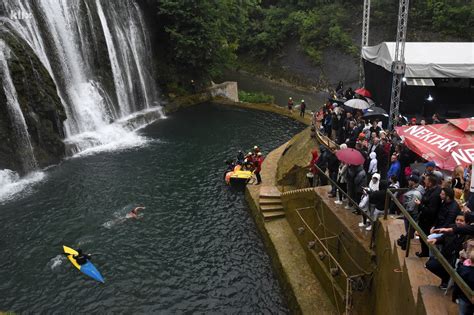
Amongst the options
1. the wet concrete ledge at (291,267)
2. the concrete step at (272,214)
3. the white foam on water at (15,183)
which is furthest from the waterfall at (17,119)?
the concrete step at (272,214)

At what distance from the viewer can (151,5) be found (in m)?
37.8

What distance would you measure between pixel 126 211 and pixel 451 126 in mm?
13120

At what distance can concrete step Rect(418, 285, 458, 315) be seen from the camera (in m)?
6.67

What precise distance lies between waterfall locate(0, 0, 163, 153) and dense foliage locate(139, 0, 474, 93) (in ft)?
10.1

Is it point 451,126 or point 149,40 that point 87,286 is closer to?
point 451,126

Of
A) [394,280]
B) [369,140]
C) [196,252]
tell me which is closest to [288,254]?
[196,252]

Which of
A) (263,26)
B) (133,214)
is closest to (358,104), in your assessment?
(133,214)

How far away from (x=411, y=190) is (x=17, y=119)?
2006 cm

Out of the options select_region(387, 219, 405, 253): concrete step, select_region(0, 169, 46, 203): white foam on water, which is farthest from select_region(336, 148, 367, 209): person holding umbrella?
select_region(0, 169, 46, 203): white foam on water

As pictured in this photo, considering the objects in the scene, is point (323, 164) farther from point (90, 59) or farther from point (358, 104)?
point (90, 59)

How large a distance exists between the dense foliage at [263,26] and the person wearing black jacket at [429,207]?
30610 mm

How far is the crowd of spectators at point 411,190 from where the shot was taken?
7004 mm

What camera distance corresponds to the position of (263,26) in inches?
2068

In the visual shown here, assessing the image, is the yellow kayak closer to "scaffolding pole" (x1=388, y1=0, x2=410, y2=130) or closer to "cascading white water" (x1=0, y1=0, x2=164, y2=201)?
"cascading white water" (x1=0, y1=0, x2=164, y2=201)
